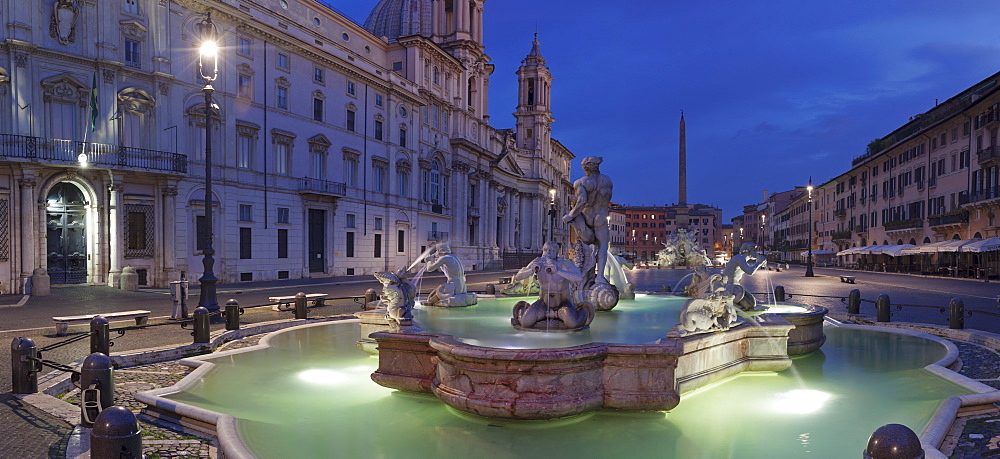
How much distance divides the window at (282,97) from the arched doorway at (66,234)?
10.2 m

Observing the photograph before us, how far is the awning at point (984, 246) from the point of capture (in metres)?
29.2

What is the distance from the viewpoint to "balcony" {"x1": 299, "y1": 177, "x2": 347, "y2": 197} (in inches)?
1190

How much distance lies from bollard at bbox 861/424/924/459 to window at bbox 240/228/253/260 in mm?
27560

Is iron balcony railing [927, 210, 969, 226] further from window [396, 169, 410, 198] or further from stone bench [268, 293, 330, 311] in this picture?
stone bench [268, 293, 330, 311]

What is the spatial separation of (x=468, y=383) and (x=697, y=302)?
9.48ft

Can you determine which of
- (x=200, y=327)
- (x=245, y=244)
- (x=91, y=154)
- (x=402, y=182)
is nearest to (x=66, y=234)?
(x=91, y=154)

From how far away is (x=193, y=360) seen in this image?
7.82 meters

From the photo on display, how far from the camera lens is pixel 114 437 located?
11.4 feet

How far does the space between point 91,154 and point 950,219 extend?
46871 millimetres

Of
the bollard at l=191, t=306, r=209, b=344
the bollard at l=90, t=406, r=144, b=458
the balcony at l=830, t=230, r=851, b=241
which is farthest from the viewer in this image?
the balcony at l=830, t=230, r=851, b=241

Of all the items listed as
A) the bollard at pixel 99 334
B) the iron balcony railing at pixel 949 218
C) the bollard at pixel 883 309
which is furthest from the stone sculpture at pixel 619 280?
the iron balcony railing at pixel 949 218

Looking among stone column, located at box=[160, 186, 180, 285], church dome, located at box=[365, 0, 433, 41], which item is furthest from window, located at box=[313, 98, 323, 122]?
church dome, located at box=[365, 0, 433, 41]

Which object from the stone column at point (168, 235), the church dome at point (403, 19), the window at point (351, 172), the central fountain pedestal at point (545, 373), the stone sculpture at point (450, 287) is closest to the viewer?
the central fountain pedestal at point (545, 373)

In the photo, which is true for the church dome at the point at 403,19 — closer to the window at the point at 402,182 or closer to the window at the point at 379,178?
the window at the point at 402,182
